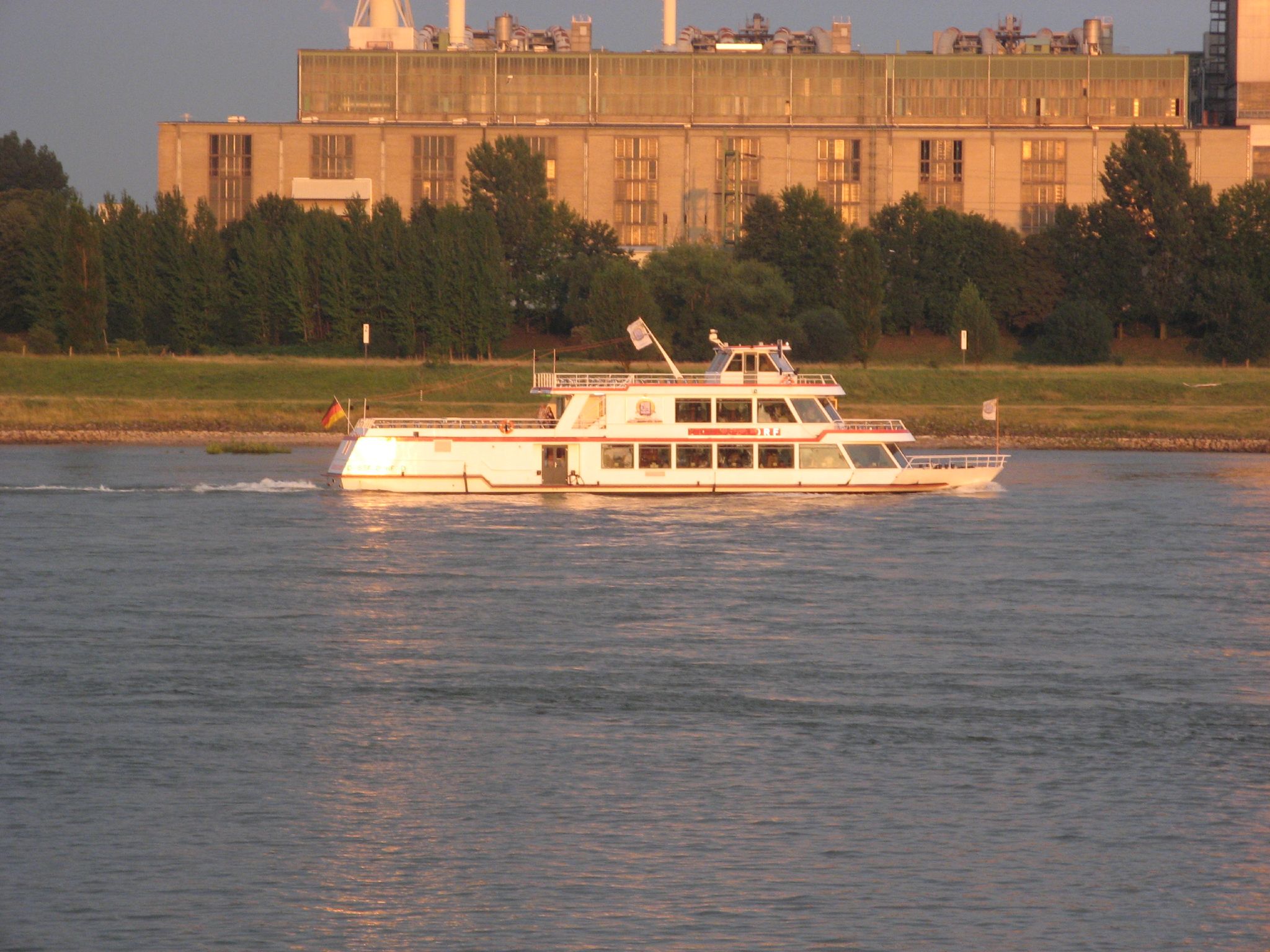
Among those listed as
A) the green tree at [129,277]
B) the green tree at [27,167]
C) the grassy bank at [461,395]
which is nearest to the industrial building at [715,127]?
the green tree at [27,167]

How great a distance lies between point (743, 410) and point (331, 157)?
99.0 m

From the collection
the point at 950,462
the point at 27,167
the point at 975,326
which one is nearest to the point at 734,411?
the point at 950,462

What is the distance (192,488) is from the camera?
51938mm

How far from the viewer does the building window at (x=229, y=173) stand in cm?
14200

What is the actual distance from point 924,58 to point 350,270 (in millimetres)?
65631

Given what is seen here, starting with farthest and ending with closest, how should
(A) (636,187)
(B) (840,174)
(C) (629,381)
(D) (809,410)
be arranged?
(B) (840,174)
(A) (636,187)
(D) (809,410)
(C) (629,381)

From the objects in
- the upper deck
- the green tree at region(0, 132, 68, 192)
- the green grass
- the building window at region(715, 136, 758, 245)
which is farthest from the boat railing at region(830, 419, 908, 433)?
the green tree at region(0, 132, 68, 192)

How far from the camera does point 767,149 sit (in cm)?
13975

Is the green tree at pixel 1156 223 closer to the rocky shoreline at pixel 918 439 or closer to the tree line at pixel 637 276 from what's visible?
the tree line at pixel 637 276

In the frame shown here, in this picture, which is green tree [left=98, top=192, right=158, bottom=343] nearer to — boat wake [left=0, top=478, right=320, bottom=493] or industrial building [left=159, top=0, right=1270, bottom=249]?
industrial building [left=159, top=0, right=1270, bottom=249]

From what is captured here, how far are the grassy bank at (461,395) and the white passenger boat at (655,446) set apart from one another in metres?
25.9

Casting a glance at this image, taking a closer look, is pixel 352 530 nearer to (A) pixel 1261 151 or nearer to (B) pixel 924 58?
(B) pixel 924 58

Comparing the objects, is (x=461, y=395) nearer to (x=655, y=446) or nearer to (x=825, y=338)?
(x=825, y=338)

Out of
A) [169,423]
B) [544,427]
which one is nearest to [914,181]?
[169,423]
